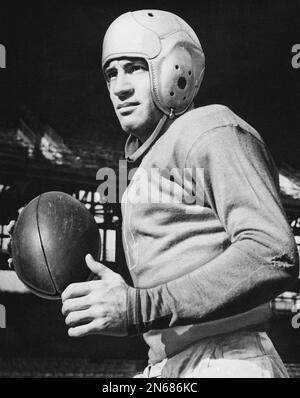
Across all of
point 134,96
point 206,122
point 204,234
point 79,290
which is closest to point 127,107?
point 134,96

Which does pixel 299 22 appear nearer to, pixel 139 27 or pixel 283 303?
pixel 139 27

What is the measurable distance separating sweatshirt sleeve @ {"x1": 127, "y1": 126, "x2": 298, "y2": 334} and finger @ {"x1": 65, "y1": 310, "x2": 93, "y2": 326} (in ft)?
0.45

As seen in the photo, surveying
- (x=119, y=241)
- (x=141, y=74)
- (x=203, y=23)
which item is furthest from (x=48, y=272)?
(x=119, y=241)

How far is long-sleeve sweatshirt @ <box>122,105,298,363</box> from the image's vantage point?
2.53 m

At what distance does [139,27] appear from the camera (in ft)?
10.5

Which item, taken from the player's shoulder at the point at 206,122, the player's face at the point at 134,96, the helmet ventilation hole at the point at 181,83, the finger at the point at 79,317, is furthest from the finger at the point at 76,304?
the helmet ventilation hole at the point at 181,83

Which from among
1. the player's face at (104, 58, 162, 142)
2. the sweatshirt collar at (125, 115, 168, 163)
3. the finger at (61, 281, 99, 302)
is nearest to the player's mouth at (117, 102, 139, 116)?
the player's face at (104, 58, 162, 142)

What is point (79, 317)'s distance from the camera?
258 centimetres

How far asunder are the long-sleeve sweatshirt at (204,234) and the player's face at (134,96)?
0.15 metres

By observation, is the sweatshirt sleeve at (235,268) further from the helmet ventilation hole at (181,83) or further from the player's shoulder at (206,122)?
the helmet ventilation hole at (181,83)

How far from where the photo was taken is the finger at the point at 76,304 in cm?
258

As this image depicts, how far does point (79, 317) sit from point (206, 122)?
2.59ft

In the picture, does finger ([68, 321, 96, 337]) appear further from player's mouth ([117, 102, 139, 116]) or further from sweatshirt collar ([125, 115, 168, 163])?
player's mouth ([117, 102, 139, 116])

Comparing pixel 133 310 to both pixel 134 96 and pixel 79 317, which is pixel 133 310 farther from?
pixel 134 96
